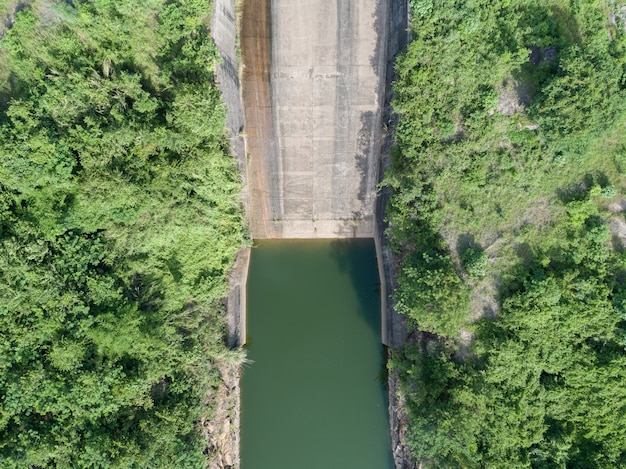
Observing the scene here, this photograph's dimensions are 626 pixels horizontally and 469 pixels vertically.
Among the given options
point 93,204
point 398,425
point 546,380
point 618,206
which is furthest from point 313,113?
point 398,425

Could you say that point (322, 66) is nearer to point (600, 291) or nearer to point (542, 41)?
point (542, 41)

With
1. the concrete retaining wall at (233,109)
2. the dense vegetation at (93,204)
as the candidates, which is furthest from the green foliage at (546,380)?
the dense vegetation at (93,204)

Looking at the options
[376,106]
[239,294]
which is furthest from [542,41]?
[239,294]

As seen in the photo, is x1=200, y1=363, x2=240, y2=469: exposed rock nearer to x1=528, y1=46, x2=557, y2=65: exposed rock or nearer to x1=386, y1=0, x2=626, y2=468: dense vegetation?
x1=386, y1=0, x2=626, y2=468: dense vegetation

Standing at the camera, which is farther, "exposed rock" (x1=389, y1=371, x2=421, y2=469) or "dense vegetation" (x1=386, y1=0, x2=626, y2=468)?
"exposed rock" (x1=389, y1=371, x2=421, y2=469)

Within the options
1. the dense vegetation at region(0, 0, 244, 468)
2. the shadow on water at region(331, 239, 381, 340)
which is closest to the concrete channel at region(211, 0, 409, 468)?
the shadow on water at region(331, 239, 381, 340)

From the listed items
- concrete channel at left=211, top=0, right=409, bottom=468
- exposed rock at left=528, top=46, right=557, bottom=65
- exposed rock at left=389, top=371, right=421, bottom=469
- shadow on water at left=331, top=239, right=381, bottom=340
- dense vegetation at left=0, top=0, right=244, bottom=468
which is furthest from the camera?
shadow on water at left=331, top=239, right=381, bottom=340
